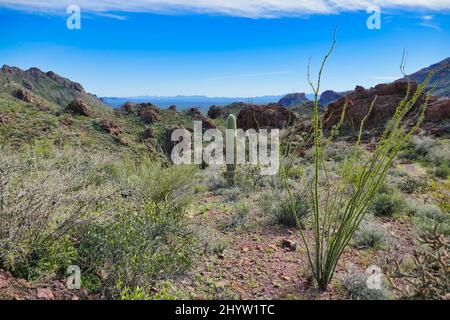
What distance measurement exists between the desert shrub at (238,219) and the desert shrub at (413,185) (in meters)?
3.96

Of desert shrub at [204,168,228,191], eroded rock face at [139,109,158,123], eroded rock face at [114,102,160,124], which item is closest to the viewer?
desert shrub at [204,168,228,191]

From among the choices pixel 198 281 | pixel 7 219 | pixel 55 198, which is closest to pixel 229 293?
pixel 198 281

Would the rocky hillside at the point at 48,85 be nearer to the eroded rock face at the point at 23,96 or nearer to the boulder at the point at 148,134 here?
the eroded rock face at the point at 23,96

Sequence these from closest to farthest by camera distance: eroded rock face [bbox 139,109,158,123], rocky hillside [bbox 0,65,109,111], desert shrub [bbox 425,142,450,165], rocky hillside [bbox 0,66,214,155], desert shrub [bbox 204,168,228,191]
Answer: desert shrub [bbox 204,168,228,191], desert shrub [bbox 425,142,450,165], rocky hillside [bbox 0,66,214,155], eroded rock face [bbox 139,109,158,123], rocky hillside [bbox 0,65,109,111]

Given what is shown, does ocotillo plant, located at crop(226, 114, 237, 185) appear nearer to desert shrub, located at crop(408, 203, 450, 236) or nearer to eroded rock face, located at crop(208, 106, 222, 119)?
desert shrub, located at crop(408, 203, 450, 236)

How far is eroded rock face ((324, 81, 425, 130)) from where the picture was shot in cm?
2023

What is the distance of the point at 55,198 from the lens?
9.91 ft

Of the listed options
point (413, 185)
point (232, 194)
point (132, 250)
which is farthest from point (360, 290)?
point (413, 185)

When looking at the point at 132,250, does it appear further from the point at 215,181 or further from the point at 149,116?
the point at 149,116

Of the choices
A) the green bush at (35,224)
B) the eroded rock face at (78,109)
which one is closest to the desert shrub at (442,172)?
the green bush at (35,224)

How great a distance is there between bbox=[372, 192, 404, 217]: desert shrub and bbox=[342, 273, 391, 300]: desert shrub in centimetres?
278

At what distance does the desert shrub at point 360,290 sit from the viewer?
2.80 m

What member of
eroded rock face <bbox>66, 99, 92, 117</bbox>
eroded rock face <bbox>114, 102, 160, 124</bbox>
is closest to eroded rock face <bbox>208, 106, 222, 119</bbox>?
eroded rock face <bbox>114, 102, 160, 124</bbox>
